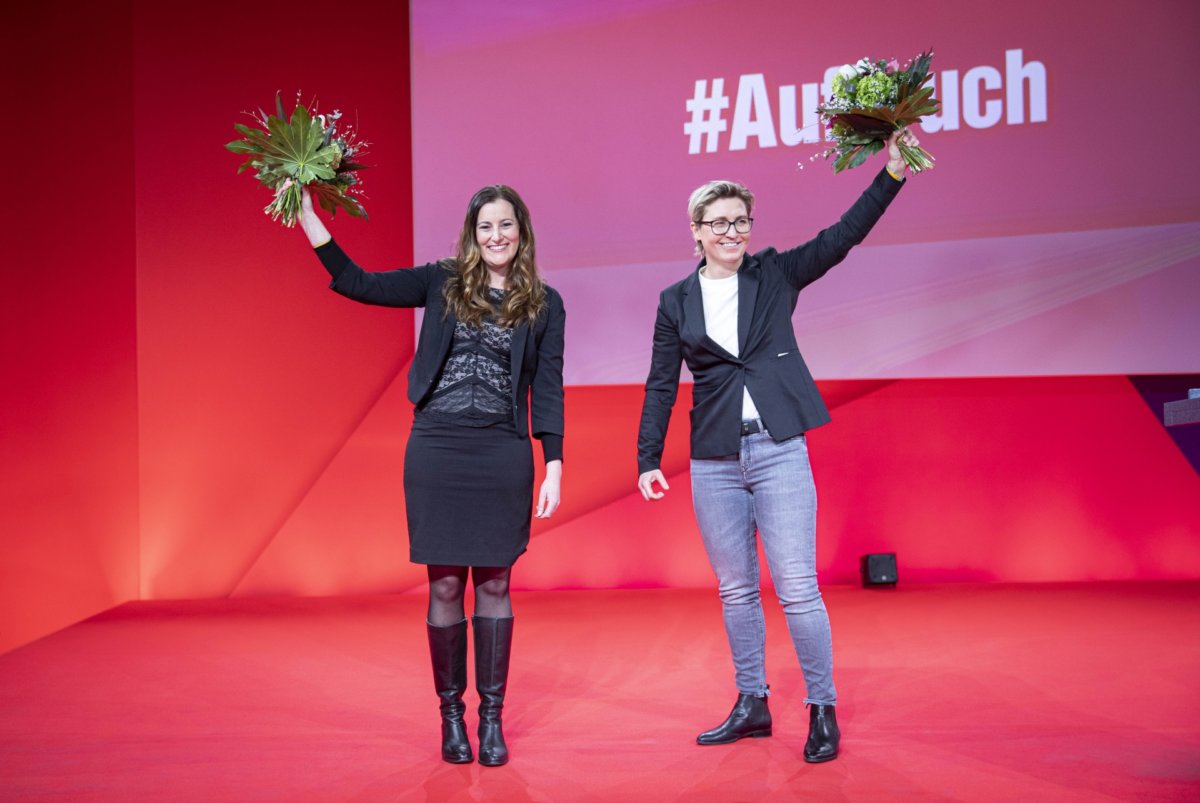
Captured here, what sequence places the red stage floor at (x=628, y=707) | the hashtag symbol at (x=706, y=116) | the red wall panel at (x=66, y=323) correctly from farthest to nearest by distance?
the hashtag symbol at (x=706, y=116) → the red wall panel at (x=66, y=323) → the red stage floor at (x=628, y=707)

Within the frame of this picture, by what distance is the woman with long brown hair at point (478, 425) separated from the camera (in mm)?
2459

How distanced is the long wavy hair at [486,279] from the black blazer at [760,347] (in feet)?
1.27

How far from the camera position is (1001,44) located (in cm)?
430

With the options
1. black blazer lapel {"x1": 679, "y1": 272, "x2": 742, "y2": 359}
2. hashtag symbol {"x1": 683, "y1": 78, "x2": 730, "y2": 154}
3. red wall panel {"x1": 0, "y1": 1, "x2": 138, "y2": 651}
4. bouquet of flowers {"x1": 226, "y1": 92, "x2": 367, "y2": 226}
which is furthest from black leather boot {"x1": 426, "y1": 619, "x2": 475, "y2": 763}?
hashtag symbol {"x1": 683, "y1": 78, "x2": 730, "y2": 154}

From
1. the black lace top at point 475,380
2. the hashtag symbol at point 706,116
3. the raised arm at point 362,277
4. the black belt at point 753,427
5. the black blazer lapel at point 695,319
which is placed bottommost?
the black belt at point 753,427

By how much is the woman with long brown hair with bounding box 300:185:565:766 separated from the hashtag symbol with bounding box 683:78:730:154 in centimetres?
221

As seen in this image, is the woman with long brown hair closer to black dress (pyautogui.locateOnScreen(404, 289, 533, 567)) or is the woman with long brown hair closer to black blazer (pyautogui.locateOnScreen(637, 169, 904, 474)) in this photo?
black dress (pyautogui.locateOnScreen(404, 289, 533, 567))

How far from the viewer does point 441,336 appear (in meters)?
2.48

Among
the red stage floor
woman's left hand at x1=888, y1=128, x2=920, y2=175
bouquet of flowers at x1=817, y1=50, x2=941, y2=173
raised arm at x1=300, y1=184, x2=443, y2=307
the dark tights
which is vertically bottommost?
the red stage floor

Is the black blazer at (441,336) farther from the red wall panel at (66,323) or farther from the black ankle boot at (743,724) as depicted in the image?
the red wall panel at (66,323)

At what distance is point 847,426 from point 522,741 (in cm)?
300

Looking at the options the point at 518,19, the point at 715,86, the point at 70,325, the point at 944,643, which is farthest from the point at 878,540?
the point at 70,325

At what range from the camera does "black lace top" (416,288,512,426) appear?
247cm

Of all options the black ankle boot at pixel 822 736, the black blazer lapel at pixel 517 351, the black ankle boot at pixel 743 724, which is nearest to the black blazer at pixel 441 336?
the black blazer lapel at pixel 517 351
